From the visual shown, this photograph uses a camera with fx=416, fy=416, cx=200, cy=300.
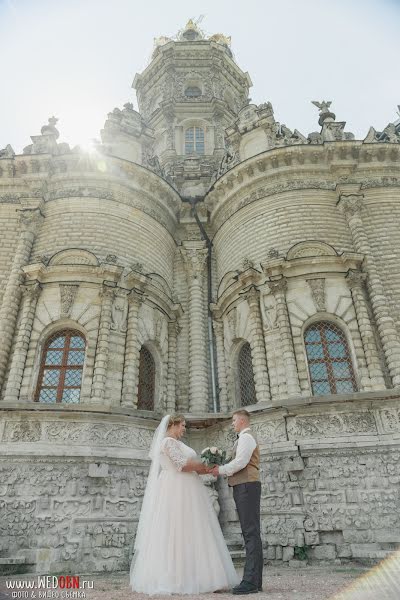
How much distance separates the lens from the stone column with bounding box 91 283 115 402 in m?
11.1

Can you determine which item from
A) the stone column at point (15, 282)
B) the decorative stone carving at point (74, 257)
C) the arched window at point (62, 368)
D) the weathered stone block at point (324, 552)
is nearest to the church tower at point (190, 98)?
the stone column at point (15, 282)

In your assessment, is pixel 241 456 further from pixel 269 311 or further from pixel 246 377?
pixel 246 377

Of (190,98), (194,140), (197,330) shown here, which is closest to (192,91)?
(190,98)

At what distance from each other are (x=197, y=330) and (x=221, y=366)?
1.63m

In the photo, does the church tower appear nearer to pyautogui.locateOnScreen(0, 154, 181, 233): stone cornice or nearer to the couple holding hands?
pyautogui.locateOnScreen(0, 154, 181, 233): stone cornice

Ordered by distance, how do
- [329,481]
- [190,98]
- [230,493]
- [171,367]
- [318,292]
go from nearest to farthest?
1. [329,481]
2. [230,493]
3. [318,292]
4. [171,367]
5. [190,98]

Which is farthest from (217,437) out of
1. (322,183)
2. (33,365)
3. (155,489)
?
(322,183)

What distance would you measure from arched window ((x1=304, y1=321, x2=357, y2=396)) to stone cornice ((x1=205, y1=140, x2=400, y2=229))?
210 inches

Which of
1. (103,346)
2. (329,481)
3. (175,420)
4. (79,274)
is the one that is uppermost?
(79,274)

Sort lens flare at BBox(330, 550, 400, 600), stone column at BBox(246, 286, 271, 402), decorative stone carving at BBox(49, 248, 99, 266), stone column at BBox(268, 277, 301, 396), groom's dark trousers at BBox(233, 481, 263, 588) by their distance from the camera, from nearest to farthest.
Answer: lens flare at BBox(330, 550, 400, 600) → groom's dark trousers at BBox(233, 481, 263, 588) → stone column at BBox(268, 277, 301, 396) → stone column at BBox(246, 286, 271, 402) → decorative stone carving at BBox(49, 248, 99, 266)

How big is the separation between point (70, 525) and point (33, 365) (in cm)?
432

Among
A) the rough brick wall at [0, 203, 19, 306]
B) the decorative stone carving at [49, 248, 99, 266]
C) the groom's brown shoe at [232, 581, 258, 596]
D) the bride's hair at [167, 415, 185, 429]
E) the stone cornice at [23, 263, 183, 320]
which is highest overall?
the rough brick wall at [0, 203, 19, 306]

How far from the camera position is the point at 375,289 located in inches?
477

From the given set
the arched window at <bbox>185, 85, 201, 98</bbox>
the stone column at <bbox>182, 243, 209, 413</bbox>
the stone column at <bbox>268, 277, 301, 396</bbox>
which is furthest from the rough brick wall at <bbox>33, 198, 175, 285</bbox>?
the arched window at <bbox>185, 85, 201, 98</bbox>
